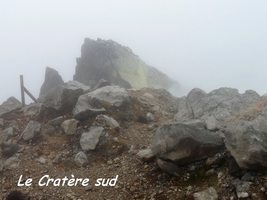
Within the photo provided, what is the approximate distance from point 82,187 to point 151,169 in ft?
9.92

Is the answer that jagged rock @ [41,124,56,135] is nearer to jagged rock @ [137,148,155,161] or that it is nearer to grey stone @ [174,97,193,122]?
jagged rock @ [137,148,155,161]

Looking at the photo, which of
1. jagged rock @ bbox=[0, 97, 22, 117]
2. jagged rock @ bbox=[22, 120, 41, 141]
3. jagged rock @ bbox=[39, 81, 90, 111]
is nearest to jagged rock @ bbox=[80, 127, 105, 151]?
jagged rock @ bbox=[22, 120, 41, 141]

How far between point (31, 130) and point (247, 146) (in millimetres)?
12466

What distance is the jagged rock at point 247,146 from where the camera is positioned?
12812mm

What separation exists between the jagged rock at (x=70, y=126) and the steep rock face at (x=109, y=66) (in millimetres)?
20321

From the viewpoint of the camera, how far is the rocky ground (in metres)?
13.8

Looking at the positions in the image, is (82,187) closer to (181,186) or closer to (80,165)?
(80,165)

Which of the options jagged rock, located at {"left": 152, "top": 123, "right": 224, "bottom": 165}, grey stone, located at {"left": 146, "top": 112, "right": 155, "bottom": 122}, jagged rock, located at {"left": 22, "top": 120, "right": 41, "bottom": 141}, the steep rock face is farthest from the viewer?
the steep rock face

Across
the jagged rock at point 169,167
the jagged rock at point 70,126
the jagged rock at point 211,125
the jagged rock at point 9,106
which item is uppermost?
the jagged rock at point 211,125

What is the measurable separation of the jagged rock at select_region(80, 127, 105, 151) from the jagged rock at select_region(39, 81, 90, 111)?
352cm

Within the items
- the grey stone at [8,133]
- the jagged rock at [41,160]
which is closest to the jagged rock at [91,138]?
the jagged rock at [41,160]

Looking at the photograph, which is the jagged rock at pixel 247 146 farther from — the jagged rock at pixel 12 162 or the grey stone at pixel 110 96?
the jagged rock at pixel 12 162

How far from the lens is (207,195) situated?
42.8 feet

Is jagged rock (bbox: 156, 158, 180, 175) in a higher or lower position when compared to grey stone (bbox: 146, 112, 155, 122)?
higher
